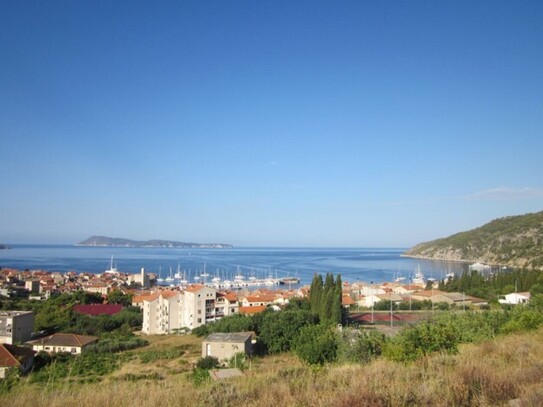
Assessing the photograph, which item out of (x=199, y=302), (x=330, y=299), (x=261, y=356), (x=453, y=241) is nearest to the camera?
(x=261, y=356)

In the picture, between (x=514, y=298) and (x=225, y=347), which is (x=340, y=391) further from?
(x=514, y=298)

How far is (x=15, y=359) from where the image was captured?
1496 cm

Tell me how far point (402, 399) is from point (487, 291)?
3776cm

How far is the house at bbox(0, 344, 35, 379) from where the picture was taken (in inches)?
567

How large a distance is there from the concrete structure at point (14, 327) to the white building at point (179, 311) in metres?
7.10

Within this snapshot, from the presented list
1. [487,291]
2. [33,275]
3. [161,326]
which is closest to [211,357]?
[161,326]

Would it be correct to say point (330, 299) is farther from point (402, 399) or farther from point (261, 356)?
point (402, 399)

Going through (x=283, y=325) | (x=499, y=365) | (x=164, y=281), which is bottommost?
(x=164, y=281)

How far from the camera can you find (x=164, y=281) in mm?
67188

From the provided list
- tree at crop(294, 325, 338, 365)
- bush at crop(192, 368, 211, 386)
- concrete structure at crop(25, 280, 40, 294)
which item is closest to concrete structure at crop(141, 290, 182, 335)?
tree at crop(294, 325, 338, 365)

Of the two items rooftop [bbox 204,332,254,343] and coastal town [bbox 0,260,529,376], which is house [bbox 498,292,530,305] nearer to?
coastal town [bbox 0,260,529,376]

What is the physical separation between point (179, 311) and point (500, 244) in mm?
86260

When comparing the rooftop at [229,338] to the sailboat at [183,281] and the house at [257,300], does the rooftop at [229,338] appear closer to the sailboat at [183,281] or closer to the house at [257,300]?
the house at [257,300]

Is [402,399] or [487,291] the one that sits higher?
[402,399]
